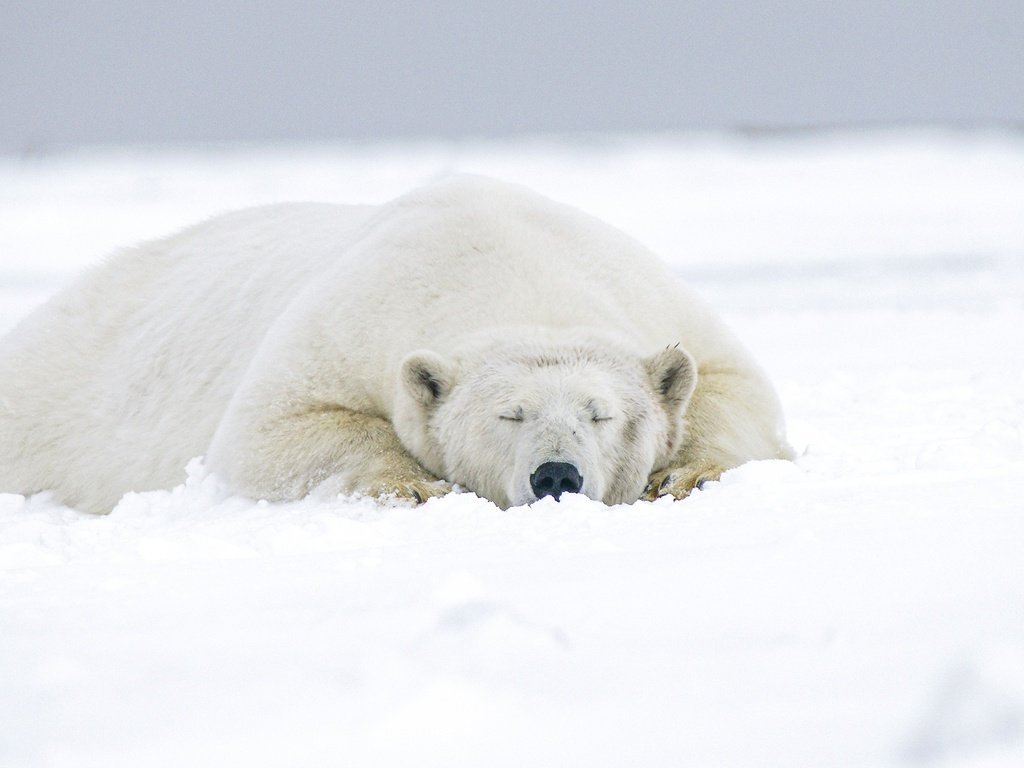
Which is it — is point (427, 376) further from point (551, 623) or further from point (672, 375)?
point (551, 623)

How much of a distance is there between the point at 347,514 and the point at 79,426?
212 centimetres

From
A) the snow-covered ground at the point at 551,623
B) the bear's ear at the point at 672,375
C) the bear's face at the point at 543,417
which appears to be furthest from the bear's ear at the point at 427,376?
the bear's ear at the point at 672,375

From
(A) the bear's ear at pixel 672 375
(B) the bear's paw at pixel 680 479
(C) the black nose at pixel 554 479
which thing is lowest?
(B) the bear's paw at pixel 680 479

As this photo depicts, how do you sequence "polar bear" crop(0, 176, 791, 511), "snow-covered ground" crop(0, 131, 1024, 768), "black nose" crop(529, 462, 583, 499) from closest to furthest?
"snow-covered ground" crop(0, 131, 1024, 768), "black nose" crop(529, 462, 583, 499), "polar bear" crop(0, 176, 791, 511)

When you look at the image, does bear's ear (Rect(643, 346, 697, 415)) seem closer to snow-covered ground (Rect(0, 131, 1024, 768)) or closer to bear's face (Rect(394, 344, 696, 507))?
bear's face (Rect(394, 344, 696, 507))

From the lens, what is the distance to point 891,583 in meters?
2.46

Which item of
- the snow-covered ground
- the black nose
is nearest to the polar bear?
the black nose

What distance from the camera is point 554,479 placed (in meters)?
3.85

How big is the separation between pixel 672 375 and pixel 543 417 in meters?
0.53

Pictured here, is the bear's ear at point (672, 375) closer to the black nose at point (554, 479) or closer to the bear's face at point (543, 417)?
the bear's face at point (543, 417)

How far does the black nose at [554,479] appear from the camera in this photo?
12.6 feet

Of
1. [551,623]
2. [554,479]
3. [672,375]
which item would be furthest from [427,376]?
[551,623]

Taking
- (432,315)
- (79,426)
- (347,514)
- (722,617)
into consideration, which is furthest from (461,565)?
(79,426)

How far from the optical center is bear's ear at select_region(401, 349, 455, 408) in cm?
414
